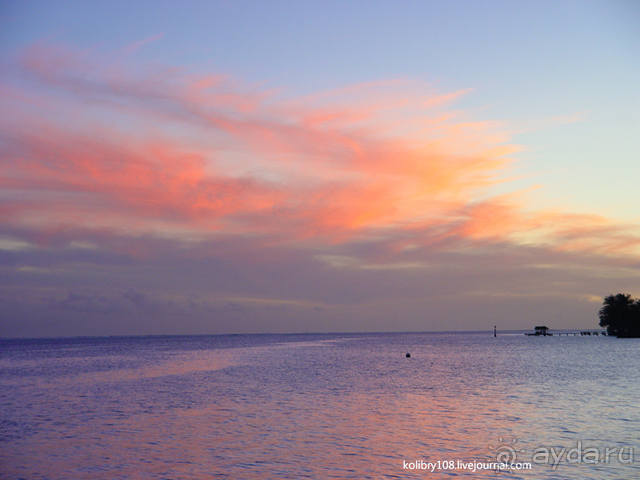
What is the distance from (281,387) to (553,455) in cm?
3622

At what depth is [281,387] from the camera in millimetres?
59594

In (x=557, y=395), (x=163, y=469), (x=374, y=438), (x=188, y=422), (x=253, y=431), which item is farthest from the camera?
(x=557, y=395)

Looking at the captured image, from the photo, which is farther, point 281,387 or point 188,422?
point 281,387

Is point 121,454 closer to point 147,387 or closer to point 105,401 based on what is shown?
point 105,401

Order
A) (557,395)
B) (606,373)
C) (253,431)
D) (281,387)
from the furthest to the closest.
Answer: (606,373) → (281,387) → (557,395) → (253,431)

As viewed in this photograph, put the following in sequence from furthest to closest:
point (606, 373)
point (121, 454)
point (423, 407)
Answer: point (606, 373), point (423, 407), point (121, 454)

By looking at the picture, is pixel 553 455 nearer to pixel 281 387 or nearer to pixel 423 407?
pixel 423 407

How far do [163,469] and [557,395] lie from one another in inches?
1430

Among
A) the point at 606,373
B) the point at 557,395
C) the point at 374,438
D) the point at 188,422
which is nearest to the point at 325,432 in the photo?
the point at 374,438

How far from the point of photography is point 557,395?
49219mm

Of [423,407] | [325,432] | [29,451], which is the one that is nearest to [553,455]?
[325,432]

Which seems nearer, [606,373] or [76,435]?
[76,435]

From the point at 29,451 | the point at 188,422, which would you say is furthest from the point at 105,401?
the point at 29,451

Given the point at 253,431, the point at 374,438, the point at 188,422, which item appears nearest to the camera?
the point at 374,438
